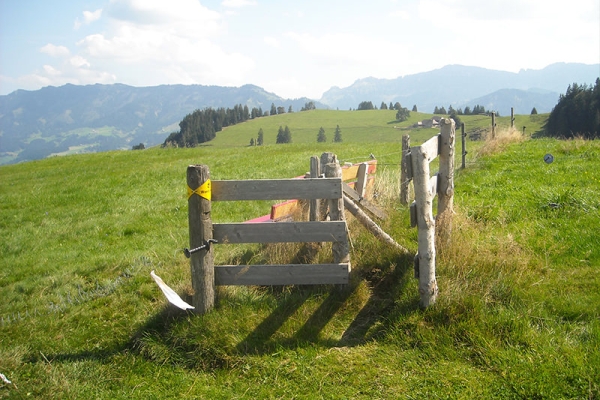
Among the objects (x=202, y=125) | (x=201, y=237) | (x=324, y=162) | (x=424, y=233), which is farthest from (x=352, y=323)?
(x=202, y=125)

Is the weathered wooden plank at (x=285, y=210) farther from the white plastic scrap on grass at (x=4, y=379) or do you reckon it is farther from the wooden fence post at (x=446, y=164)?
the white plastic scrap on grass at (x=4, y=379)

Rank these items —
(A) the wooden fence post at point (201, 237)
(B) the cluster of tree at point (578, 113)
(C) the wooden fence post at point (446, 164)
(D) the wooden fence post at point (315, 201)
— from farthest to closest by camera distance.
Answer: (B) the cluster of tree at point (578, 113)
(D) the wooden fence post at point (315, 201)
(C) the wooden fence post at point (446, 164)
(A) the wooden fence post at point (201, 237)

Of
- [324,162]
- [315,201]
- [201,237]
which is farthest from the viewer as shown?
[324,162]

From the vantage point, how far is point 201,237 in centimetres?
530

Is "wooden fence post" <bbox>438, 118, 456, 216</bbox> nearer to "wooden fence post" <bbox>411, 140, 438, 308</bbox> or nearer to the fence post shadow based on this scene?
the fence post shadow

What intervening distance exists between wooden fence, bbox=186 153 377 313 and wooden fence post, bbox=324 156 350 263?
0.42 feet

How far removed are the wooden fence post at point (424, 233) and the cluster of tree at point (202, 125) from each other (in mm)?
98725

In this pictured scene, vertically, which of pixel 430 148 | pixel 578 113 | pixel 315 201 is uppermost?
pixel 578 113

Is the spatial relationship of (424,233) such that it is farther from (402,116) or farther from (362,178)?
(402,116)

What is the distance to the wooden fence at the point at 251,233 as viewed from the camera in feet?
17.3

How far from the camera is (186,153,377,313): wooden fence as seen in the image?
529 cm

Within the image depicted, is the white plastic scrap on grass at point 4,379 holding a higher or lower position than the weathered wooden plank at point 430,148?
lower

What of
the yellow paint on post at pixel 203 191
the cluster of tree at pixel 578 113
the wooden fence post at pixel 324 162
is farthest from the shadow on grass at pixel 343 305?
the cluster of tree at pixel 578 113

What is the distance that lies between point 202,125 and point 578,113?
8323cm
